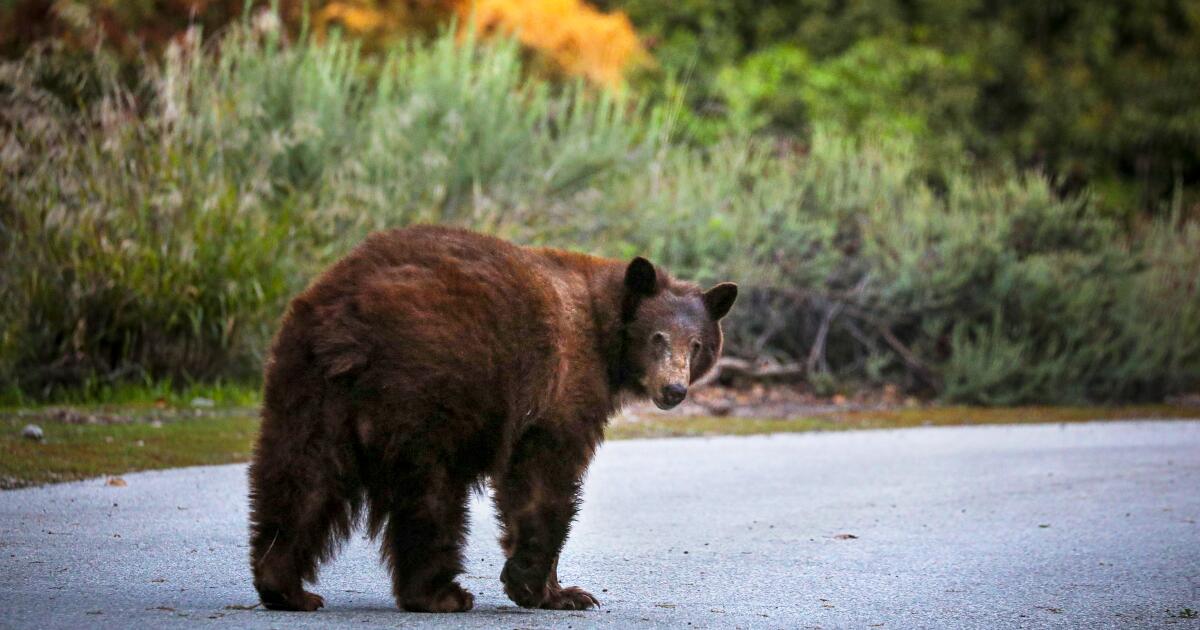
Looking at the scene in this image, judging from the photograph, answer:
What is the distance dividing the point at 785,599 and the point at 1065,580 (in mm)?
1675

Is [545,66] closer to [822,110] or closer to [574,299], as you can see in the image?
[822,110]

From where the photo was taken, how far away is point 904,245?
61.9 ft

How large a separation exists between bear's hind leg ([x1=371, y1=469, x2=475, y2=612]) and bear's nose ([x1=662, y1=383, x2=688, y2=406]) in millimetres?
1224

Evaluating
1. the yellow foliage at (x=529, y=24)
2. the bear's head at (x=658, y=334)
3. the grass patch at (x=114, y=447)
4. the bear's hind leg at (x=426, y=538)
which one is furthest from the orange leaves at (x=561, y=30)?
the bear's hind leg at (x=426, y=538)

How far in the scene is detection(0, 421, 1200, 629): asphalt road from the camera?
627 centimetres

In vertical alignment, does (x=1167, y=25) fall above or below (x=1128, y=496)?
above

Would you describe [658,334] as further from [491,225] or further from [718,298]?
[491,225]

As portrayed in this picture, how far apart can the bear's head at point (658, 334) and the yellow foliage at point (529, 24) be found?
21081 mm

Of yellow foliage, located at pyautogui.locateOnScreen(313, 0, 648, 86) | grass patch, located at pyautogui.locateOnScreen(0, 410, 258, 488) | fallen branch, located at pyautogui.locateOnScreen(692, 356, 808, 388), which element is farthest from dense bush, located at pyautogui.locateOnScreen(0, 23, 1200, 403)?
yellow foliage, located at pyautogui.locateOnScreen(313, 0, 648, 86)

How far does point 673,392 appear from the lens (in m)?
6.82

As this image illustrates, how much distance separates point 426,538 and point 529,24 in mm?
25939

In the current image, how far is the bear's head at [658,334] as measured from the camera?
6891mm

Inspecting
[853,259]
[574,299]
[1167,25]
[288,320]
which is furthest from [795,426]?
[1167,25]

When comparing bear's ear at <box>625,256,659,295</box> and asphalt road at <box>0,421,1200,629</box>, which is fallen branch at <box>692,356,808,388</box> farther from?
bear's ear at <box>625,256,659,295</box>
